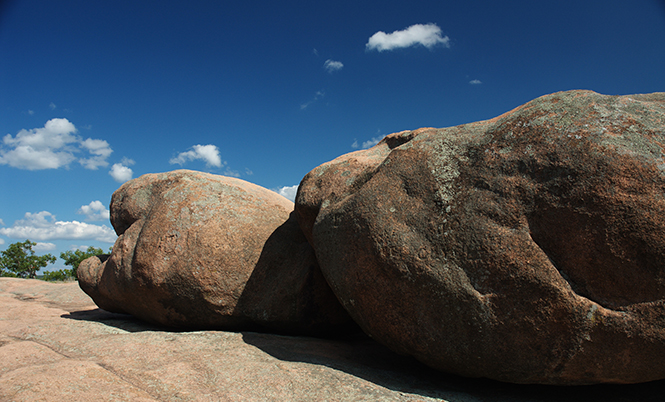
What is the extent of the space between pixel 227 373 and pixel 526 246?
258 centimetres

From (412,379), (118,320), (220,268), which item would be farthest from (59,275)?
(412,379)

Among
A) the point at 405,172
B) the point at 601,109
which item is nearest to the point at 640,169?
the point at 601,109

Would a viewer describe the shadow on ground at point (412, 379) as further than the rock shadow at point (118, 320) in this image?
No

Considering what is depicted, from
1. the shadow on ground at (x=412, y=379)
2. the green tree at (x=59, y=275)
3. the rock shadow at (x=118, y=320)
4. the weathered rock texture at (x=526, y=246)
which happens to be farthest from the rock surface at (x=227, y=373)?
the green tree at (x=59, y=275)

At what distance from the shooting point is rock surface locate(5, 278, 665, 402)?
2.88 metres

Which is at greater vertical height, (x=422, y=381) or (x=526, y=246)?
(x=526, y=246)

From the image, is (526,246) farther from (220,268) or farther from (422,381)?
(220,268)

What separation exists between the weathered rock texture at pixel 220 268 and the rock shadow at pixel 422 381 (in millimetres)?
453

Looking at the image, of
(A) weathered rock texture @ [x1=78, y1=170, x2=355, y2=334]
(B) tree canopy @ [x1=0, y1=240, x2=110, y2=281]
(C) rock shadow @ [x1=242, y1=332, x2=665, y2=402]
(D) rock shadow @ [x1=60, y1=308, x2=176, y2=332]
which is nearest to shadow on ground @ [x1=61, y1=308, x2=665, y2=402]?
(C) rock shadow @ [x1=242, y1=332, x2=665, y2=402]

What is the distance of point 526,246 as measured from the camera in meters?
2.97

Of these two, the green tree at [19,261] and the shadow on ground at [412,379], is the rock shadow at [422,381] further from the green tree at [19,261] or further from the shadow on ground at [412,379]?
the green tree at [19,261]

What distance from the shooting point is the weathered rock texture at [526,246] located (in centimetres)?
275

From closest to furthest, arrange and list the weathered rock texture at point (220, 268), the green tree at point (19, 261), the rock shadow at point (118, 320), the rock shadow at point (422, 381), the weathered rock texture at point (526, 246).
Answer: the weathered rock texture at point (526, 246)
the rock shadow at point (422, 381)
the weathered rock texture at point (220, 268)
the rock shadow at point (118, 320)
the green tree at point (19, 261)

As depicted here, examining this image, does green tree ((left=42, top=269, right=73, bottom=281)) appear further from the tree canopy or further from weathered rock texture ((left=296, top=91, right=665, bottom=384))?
weathered rock texture ((left=296, top=91, right=665, bottom=384))
